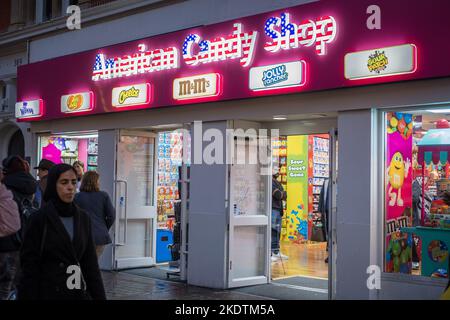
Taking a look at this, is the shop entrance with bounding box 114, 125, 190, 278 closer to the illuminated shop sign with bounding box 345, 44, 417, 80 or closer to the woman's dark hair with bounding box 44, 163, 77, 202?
the illuminated shop sign with bounding box 345, 44, 417, 80

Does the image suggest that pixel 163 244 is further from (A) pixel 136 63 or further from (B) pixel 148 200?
(A) pixel 136 63

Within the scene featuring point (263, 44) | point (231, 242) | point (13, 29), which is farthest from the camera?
point (13, 29)

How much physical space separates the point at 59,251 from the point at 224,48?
226 inches

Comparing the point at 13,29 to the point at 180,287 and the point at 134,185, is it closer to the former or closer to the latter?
the point at 134,185

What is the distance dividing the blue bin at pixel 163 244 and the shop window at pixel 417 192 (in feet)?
18.2

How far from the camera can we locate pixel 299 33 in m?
8.22

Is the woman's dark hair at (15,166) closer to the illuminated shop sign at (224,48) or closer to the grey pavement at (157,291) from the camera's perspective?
the grey pavement at (157,291)

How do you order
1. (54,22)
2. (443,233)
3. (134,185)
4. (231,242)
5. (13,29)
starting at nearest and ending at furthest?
(443,233)
(231,242)
(134,185)
(54,22)
(13,29)

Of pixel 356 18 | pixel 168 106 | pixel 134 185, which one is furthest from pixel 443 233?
pixel 134 185

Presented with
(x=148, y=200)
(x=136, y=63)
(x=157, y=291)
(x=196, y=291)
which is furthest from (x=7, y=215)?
(x=148, y=200)

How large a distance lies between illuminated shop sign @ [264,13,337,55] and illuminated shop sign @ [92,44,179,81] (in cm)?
201

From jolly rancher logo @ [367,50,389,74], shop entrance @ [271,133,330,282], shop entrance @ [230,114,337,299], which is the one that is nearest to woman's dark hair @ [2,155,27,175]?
shop entrance @ [230,114,337,299]

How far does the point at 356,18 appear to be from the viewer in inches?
299

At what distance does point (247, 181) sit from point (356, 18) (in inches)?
125
